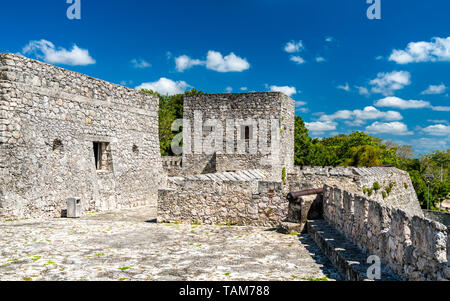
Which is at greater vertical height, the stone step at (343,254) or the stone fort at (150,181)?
the stone fort at (150,181)

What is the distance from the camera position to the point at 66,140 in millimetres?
11430

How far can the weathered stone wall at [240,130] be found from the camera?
59.6ft

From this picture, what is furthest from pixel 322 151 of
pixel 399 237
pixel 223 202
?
pixel 399 237

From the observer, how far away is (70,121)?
11.6 m

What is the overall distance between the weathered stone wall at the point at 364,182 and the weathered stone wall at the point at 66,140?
5951mm

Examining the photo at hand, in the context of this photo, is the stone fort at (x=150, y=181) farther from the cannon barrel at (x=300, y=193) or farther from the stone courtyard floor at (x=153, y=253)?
the stone courtyard floor at (x=153, y=253)

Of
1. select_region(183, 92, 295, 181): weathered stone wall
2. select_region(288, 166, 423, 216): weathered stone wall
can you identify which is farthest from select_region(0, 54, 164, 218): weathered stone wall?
select_region(288, 166, 423, 216): weathered stone wall

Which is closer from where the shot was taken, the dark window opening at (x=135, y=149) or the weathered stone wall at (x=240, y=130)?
the dark window opening at (x=135, y=149)

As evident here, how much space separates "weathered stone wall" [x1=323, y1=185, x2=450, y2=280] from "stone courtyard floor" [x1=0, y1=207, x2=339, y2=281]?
0.69 meters

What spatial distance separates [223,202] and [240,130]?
9.61 meters

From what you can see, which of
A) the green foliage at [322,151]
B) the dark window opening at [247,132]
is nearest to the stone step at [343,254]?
the dark window opening at [247,132]

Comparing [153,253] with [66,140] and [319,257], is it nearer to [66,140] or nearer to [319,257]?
[319,257]
